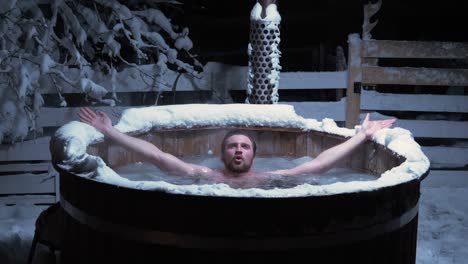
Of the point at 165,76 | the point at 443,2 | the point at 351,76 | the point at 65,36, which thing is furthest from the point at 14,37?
the point at 443,2

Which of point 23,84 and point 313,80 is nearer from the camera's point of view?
point 23,84

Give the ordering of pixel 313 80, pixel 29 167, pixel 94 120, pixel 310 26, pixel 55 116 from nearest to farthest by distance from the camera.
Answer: pixel 94 120 < pixel 29 167 < pixel 55 116 < pixel 313 80 < pixel 310 26

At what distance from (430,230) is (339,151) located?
Answer: 1.57 metres

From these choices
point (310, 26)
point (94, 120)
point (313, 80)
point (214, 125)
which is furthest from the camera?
point (310, 26)

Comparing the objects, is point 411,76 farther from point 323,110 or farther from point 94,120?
point 94,120

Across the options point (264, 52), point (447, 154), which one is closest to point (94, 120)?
point (264, 52)

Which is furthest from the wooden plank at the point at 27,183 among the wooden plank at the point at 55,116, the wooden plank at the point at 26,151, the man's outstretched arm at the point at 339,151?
the man's outstretched arm at the point at 339,151

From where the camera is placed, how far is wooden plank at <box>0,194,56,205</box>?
5.18 meters

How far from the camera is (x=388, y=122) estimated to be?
12.4 ft

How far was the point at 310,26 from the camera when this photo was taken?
29.7 ft

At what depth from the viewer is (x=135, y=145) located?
3535 mm

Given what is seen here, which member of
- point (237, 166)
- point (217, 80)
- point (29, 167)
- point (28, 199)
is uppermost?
point (217, 80)

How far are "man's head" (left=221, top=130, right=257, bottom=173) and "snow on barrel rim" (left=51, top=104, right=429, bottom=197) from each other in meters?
0.57

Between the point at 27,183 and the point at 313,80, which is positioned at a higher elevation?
the point at 313,80
